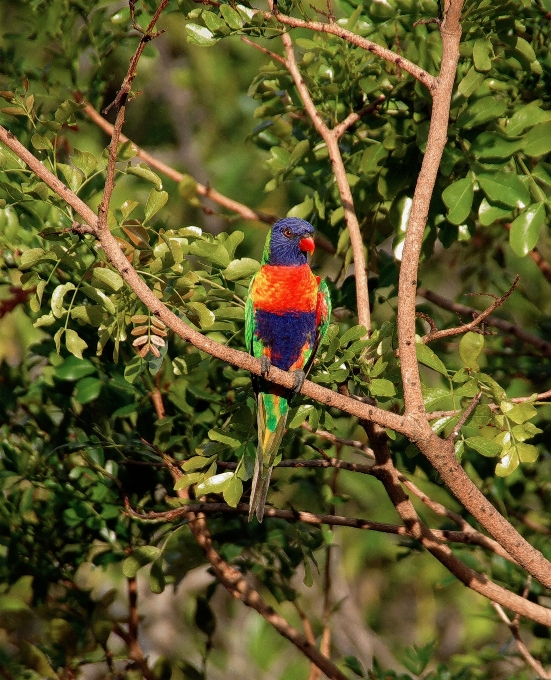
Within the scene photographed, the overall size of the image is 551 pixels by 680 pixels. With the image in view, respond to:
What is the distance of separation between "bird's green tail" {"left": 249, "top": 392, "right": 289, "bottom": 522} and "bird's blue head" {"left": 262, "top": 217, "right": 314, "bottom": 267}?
684mm

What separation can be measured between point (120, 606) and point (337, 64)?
4267 millimetres

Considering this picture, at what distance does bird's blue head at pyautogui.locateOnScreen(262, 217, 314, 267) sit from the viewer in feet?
9.64

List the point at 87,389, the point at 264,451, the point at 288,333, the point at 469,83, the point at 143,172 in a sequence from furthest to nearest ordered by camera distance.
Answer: the point at 288,333 → the point at 87,389 → the point at 264,451 → the point at 469,83 → the point at 143,172

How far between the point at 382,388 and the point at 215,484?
511 millimetres

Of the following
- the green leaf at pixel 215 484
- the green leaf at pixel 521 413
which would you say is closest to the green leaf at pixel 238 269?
the green leaf at pixel 215 484

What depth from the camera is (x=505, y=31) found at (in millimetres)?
2195

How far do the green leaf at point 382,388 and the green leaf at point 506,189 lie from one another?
629 mm

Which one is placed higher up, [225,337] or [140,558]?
[225,337]

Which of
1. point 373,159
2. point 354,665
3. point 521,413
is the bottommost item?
point 354,665

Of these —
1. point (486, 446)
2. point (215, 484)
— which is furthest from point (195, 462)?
point (486, 446)

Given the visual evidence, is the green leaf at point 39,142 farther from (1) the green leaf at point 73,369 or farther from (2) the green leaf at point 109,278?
(1) the green leaf at point 73,369

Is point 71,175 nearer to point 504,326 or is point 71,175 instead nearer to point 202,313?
point 202,313

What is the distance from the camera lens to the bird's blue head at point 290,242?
2938mm

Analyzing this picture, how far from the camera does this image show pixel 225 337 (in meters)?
2.70
